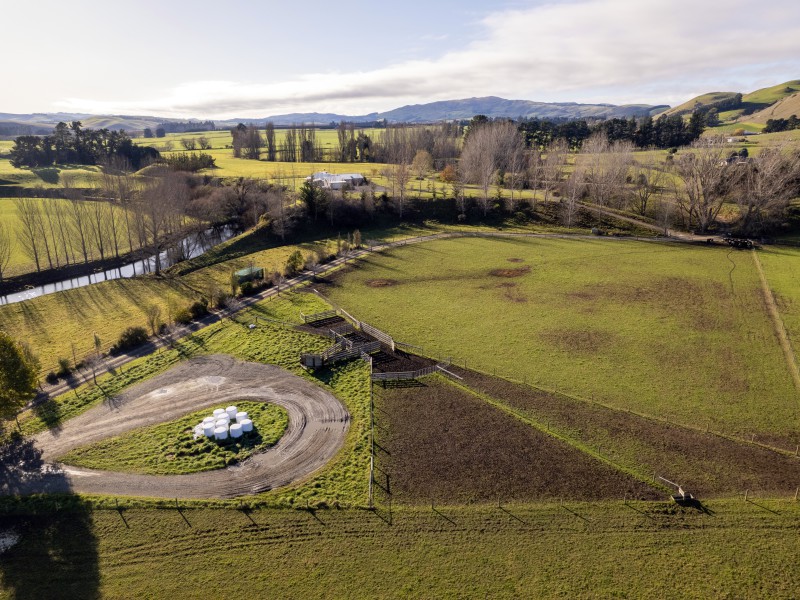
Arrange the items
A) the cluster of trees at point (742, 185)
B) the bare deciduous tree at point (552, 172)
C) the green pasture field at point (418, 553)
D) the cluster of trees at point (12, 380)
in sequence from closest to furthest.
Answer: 1. the green pasture field at point (418, 553)
2. the cluster of trees at point (12, 380)
3. the cluster of trees at point (742, 185)
4. the bare deciduous tree at point (552, 172)

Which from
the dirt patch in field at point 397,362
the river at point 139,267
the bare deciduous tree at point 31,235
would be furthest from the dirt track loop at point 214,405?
the bare deciduous tree at point 31,235

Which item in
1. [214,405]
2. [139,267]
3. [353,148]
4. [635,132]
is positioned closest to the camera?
[214,405]

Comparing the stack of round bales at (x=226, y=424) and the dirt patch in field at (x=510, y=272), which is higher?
the dirt patch in field at (x=510, y=272)

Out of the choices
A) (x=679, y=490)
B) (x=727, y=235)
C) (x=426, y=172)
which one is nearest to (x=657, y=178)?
(x=727, y=235)

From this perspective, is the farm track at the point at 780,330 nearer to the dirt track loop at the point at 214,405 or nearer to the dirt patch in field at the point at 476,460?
the dirt patch in field at the point at 476,460

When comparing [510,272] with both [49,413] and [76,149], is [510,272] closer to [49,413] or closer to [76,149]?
[49,413]

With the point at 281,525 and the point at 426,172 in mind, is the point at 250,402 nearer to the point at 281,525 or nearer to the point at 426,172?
the point at 281,525

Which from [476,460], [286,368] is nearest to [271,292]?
[286,368]
